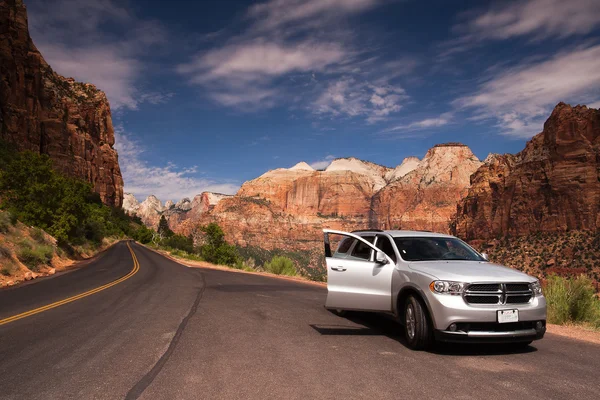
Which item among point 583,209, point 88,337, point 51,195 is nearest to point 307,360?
point 88,337

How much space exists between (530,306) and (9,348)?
26.2 feet

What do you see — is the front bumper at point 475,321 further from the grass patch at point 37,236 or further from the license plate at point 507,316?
the grass patch at point 37,236

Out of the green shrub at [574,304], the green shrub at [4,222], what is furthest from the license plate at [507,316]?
the green shrub at [4,222]

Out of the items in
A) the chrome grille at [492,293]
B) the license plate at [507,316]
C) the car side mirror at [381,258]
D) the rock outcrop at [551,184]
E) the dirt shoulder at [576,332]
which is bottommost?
the dirt shoulder at [576,332]

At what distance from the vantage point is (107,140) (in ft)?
457

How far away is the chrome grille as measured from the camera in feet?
19.0

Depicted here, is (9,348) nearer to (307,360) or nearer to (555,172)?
(307,360)

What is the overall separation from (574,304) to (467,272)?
5.89 meters

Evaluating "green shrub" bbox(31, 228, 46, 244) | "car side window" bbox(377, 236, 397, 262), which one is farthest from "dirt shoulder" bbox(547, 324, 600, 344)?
"green shrub" bbox(31, 228, 46, 244)

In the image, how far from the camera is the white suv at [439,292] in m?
5.75

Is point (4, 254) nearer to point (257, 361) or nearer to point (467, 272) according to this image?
point (257, 361)

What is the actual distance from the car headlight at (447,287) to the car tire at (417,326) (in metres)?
0.43

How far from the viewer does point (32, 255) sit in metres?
20.2

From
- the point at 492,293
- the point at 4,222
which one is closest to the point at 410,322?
the point at 492,293
